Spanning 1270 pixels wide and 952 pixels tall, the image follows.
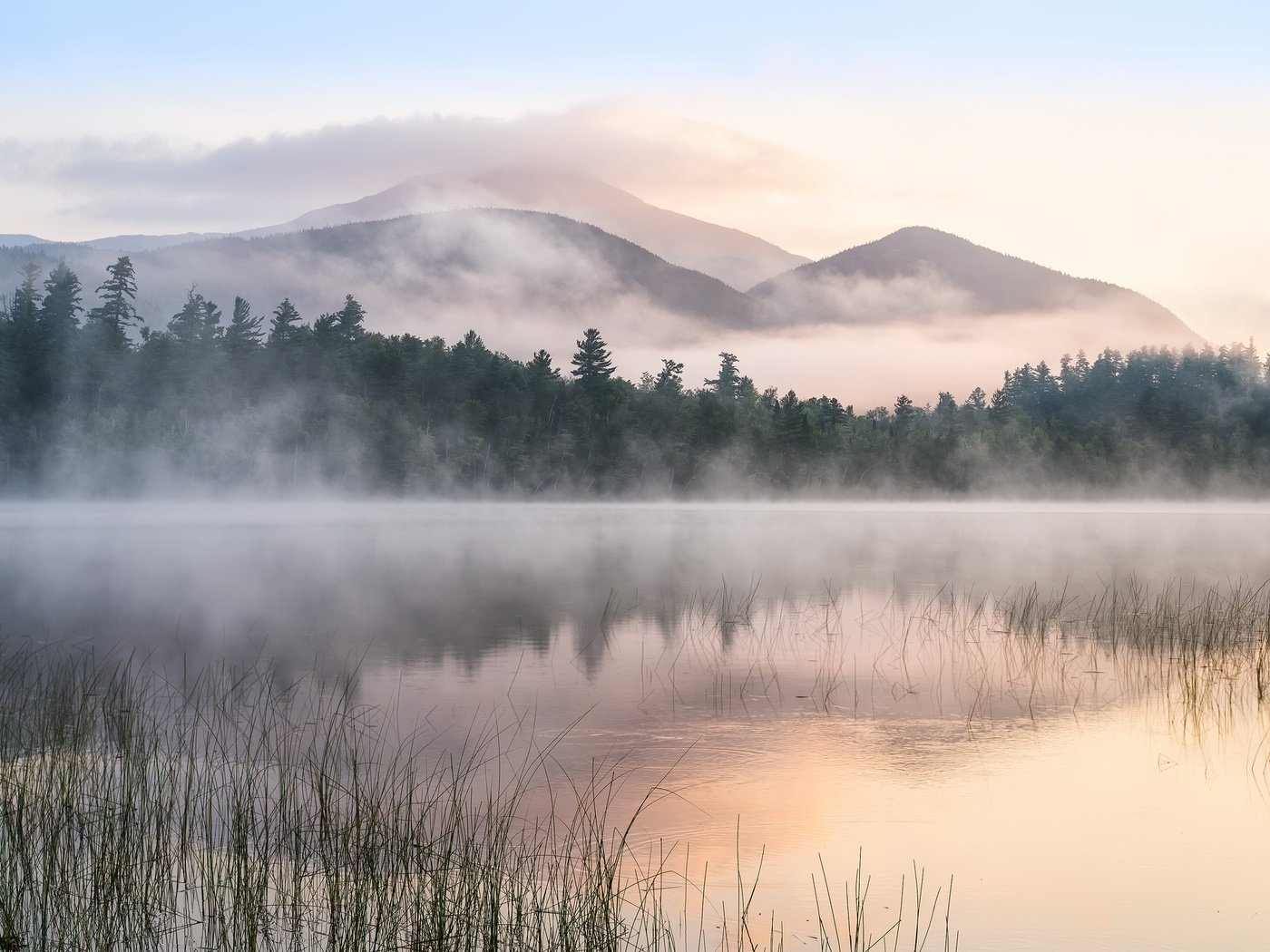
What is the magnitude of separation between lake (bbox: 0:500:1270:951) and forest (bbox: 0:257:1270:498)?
65272mm

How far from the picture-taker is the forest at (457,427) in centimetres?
9731

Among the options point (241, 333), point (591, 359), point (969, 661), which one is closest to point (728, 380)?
point (591, 359)

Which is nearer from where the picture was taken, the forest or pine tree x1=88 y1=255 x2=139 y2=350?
the forest

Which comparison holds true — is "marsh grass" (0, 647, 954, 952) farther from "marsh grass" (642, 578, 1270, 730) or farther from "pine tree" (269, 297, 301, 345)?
"pine tree" (269, 297, 301, 345)

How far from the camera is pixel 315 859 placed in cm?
809

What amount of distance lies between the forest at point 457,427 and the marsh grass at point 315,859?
9189 centimetres

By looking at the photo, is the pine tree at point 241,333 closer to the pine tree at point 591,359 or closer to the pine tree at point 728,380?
the pine tree at point 591,359

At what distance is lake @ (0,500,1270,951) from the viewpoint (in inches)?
322

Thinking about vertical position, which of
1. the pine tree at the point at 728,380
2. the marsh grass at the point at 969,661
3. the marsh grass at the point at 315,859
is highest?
the pine tree at the point at 728,380

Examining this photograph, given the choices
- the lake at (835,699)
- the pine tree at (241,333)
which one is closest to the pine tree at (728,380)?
the pine tree at (241,333)

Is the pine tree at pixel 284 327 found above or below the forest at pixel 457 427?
above

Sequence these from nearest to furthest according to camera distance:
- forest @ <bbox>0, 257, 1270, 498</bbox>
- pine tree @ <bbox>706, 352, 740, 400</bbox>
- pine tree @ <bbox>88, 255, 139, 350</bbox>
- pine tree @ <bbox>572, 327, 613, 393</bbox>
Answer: forest @ <bbox>0, 257, 1270, 498</bbox> → pine tree @ <bbox>88, 255, 139, 350</bbox> → pine tree @ <bbox>572, 327, 613, 393</bbox> → pine tree @ <bbox>706, 352, 740, 400</bbox>

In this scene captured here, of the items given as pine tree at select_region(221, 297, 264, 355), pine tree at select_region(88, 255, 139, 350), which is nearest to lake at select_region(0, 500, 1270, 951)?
pine tree at select_region(221, 297, 264, 355)

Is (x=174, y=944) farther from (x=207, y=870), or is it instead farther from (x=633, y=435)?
(x=633, y=435)
